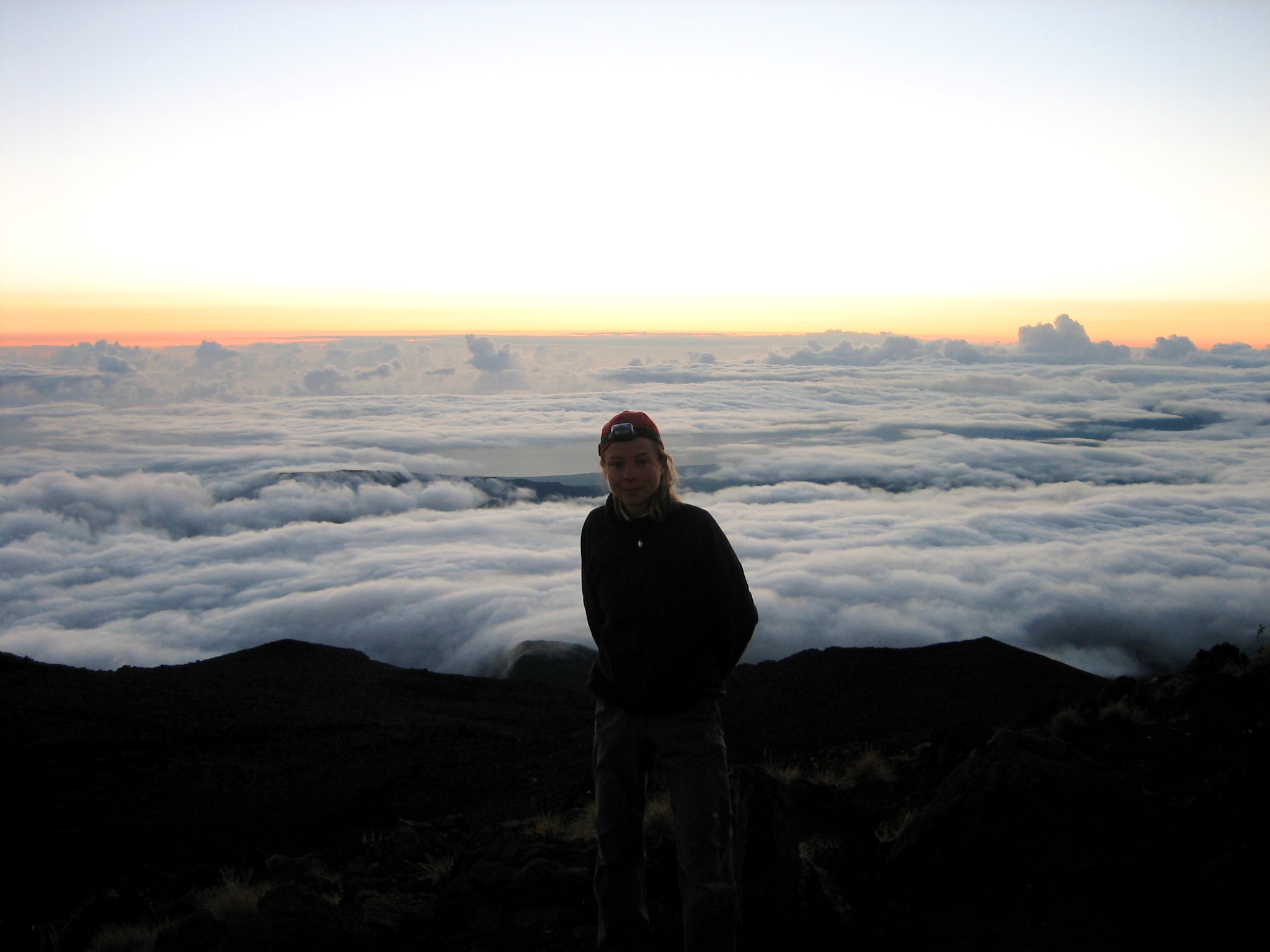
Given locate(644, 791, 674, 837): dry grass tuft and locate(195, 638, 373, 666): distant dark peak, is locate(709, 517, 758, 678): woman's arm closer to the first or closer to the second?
locate(644, 791, 674, 837): dry grass tuft

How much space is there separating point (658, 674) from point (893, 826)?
134 inches

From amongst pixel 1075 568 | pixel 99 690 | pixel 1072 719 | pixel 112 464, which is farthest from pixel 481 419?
pixel 1072 719

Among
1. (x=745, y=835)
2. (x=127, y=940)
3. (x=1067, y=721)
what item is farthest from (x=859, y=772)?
(x=127, y=940)

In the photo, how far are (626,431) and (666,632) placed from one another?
0.73 metres

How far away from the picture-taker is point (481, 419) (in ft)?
641

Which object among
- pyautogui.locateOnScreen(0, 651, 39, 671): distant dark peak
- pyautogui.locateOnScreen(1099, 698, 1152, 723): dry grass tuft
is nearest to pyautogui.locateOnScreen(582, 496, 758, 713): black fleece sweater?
pyautogui.locateOnScreen(1099, 698, 1152, 723): dry grass tuft

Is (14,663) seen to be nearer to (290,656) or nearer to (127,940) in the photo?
(290,656)

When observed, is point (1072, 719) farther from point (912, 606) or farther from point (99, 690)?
point (912, 606)

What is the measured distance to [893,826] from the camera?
5.19 metres

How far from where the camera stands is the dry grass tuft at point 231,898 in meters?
4.50

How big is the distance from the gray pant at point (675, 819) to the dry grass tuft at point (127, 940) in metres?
2.81

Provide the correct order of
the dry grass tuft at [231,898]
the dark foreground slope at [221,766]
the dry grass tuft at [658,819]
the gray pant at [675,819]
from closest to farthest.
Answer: the gray pant at [675,819] → the dry grass tuft at [231,898] → the dry grass tuft at [658,819] → the dark foreground slope at [221,766]

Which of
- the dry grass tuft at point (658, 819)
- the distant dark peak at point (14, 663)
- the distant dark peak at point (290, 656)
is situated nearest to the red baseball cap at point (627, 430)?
the dry grass tuft at point (658, 819)

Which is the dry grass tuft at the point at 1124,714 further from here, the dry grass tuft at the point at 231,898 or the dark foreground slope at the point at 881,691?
the dry grass tuft at the point at 231,898
